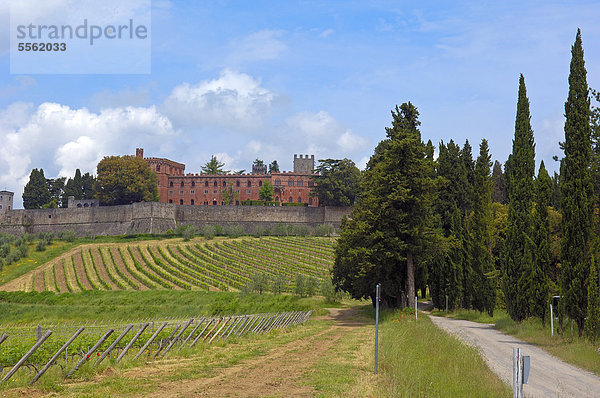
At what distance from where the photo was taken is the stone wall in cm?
11262

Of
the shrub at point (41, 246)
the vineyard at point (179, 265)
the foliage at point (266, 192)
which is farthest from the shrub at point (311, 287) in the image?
the foliage at point (266, 192)

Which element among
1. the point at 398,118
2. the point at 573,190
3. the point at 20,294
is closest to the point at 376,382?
the point at 573,190

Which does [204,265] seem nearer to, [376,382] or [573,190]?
[573,190]

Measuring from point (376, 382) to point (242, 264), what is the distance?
68.5 m

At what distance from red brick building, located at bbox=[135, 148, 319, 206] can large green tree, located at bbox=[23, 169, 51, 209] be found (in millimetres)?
23871

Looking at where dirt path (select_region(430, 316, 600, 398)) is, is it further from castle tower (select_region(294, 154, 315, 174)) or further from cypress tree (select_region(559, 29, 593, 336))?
castle tower (select_region(294, 154, 315, 174))

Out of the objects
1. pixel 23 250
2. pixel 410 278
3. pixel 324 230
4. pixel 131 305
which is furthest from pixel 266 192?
pixel 410 278

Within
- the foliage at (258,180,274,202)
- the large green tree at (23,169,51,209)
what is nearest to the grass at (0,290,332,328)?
the foliage at (258,180,274,202)

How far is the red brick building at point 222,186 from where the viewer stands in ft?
448

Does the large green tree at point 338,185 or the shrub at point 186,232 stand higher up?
the large green tree at point 338,185

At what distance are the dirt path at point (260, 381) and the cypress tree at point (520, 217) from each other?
16.6m

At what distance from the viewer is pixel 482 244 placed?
4300cm

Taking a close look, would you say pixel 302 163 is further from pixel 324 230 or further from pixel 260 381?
pixel 260 381

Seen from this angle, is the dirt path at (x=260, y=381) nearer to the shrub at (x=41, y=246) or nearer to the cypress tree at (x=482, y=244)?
the cypress tree at (x=482, y=244)
